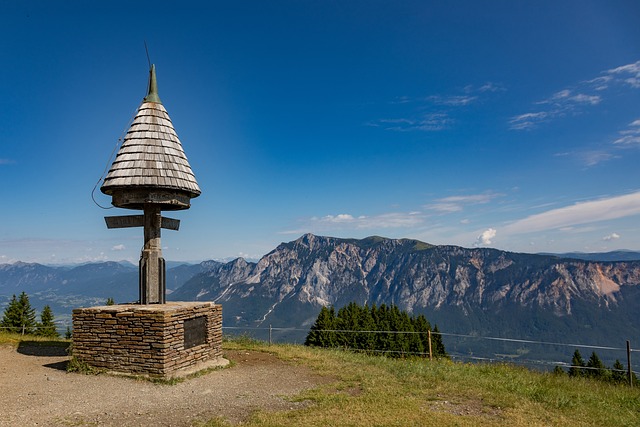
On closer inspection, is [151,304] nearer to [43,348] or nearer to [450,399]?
[43,348]

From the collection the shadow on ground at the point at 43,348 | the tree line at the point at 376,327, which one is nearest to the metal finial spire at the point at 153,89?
the shadow on ground at the point at 43,348

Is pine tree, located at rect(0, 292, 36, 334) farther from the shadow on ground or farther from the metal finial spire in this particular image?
the metal finial spire

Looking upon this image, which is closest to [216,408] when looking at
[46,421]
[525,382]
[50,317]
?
[46,421]

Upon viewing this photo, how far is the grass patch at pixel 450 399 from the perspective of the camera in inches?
360

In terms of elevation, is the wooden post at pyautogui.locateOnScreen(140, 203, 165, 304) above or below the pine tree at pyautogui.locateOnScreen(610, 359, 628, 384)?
above

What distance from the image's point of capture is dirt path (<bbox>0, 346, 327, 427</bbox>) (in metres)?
9.04

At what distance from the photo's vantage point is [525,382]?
43.3 ft

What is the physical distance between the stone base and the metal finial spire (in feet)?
24.1

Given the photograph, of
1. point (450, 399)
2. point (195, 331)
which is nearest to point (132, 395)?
point (195, 331)

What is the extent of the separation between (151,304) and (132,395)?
4.15 metres

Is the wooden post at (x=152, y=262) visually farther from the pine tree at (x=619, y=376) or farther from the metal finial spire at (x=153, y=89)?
the pine tree at (x=619, y=376)

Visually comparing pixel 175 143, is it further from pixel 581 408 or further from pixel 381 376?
pixel 581 408

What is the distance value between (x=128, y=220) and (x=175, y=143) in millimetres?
3068

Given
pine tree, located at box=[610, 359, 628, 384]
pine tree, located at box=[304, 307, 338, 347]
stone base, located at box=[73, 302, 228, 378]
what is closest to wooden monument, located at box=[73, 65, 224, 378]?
stone base, located at box=[73, 302, 228, 378]
